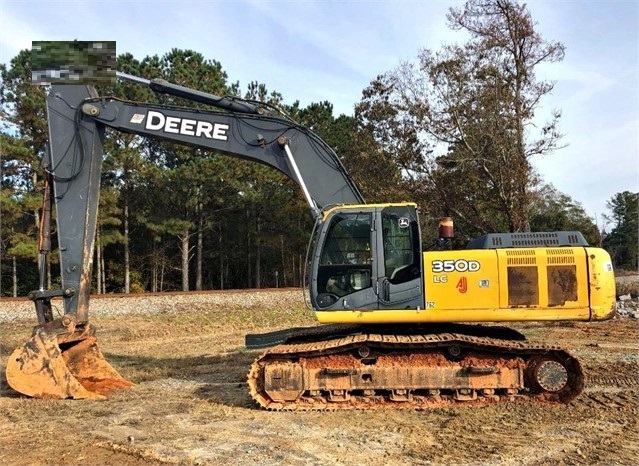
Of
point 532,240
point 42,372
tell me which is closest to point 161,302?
point 42,372

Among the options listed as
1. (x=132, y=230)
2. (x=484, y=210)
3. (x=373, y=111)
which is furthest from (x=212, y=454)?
(x=132, y=230)

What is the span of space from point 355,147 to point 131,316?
35.2 ft

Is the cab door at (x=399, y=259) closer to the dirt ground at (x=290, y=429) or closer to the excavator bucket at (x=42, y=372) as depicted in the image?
the dirt ground at (x=290, y=429)

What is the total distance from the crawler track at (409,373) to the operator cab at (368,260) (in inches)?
19.5

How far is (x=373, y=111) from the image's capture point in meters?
21.5

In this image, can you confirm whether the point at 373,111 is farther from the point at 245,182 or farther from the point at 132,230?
the point at 132,230

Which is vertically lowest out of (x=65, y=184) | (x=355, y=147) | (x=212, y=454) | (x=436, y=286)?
(x=212, y=454)

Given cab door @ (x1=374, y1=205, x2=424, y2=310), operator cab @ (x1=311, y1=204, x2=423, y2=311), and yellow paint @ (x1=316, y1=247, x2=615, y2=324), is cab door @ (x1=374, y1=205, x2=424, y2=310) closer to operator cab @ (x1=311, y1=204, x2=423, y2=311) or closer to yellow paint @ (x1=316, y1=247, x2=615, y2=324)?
operator cab @ (x1=311, y1=204, x2=423, y2=311)

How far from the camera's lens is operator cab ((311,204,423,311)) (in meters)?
6.80

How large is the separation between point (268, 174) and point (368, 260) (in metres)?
25.9

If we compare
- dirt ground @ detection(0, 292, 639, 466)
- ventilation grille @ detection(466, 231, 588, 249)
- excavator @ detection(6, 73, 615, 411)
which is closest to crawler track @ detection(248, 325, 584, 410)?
excavator @ detection(6, 73, 615, 411)

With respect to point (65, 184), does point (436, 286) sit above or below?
below

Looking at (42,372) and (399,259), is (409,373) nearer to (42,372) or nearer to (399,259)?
(399,259)

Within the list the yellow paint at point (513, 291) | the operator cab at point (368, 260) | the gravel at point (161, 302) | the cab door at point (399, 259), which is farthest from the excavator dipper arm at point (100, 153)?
the gravel at point (161, 302)
